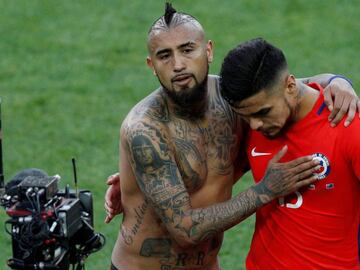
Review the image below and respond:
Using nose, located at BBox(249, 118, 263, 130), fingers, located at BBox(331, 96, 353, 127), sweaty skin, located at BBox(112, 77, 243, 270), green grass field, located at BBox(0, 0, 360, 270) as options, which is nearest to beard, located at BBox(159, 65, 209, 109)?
sweaty skin, located at BBox(112, 77, 243, 270)

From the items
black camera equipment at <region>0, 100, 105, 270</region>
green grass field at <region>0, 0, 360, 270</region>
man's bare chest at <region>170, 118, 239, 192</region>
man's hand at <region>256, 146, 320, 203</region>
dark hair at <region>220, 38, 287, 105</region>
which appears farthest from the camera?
green grass field at <region>0, 0, 360, 270</region>

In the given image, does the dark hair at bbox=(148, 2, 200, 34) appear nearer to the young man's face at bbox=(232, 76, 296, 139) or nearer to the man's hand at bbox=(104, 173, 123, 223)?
the young man's face at bbox=(232, 76, 296, 139)

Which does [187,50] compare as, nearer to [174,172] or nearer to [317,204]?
[174,172]

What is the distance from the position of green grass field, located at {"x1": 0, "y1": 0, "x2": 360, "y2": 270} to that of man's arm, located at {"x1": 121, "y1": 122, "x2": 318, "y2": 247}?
360 centimetres

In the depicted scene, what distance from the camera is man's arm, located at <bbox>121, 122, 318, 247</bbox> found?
6.11m

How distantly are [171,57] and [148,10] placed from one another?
24.0ft

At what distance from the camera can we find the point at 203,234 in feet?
20.1

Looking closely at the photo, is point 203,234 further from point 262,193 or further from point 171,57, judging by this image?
point 171,57

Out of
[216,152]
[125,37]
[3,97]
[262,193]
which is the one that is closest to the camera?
[262,193]

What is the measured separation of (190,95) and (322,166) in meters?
0.79

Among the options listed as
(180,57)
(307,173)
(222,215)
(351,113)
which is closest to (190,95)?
(180,57)

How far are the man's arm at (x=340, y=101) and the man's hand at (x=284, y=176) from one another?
0.24 metres

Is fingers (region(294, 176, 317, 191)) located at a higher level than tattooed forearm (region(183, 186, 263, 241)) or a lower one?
higher

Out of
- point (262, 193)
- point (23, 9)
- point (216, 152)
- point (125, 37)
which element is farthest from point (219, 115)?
point (23, 9)
